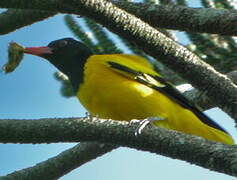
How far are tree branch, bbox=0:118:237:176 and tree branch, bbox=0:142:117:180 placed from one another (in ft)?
2.37

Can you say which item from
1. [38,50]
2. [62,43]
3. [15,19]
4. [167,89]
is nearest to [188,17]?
[167,89]

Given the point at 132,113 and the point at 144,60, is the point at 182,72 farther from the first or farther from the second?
the point at 144,60

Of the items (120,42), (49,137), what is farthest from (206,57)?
(49,137)

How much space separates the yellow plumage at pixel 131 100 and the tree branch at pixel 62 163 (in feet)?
1.33

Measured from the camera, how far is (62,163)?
315 centimetres

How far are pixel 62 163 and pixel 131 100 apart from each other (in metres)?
0.90

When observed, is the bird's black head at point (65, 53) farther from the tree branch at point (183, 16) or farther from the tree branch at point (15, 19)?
the tree branch at point (183, 16)

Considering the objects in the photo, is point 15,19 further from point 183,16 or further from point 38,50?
point 183,16

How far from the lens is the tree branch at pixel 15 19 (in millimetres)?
3729

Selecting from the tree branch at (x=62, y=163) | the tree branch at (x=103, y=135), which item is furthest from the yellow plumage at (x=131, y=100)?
the tree branch at (x=103, y=135)

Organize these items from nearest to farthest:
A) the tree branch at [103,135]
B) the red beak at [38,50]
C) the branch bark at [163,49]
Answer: the tree branch at [103,135]
the branch bark at [163,49]
the red beak at [38,50]

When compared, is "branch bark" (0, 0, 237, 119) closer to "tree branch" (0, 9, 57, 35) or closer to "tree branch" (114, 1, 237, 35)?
"tree branch" (114, 1, 237, 35)

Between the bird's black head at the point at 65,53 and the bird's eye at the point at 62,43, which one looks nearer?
the bird's black head at the point at 65,53

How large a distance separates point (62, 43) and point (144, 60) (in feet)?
4.26
